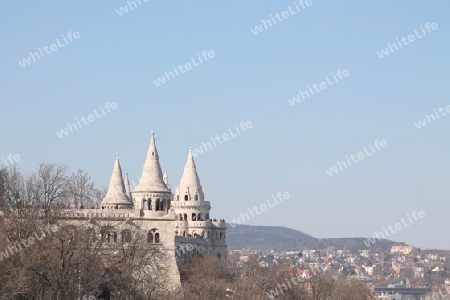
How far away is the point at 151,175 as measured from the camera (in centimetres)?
7681

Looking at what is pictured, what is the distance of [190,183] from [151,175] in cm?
1160

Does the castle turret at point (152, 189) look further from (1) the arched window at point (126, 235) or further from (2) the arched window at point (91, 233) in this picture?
(2) the arched window at point (91, 233)

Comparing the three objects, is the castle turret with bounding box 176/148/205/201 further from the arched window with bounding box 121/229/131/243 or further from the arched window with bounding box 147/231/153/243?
the arched window with bounding box 121/229/131/243

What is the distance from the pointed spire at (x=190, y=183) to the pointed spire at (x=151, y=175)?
36.1 feet

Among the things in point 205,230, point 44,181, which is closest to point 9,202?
point 44,181

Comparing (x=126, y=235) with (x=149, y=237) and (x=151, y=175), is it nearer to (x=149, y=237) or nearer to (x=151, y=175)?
(x=149, y=237)

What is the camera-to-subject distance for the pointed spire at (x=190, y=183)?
88062mm

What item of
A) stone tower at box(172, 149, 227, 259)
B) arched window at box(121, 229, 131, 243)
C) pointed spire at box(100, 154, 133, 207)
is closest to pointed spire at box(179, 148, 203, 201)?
stone tower at box(172, 149, 227, 259)

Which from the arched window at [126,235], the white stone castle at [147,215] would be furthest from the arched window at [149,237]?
the arched window at [126,235]

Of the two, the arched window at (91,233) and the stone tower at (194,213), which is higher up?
the stone tower at (194,213)

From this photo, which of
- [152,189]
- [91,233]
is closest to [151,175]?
[152,189]

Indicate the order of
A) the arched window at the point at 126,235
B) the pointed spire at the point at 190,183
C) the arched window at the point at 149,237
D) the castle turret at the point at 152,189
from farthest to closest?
the pointed spire at the point at 190,183 < the castle turret at the point at 152,189 < the arched window at the point at 149,237 < the arched window at the point at 126,235

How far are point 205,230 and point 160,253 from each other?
1459cm

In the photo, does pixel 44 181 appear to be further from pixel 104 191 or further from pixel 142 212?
pixel 104 191
